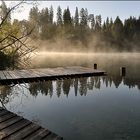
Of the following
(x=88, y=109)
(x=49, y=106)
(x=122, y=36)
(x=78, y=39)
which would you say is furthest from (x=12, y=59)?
(x=122, y=36)

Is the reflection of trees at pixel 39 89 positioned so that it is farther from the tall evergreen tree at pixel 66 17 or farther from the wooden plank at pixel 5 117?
the tall evergreen tree at pixel 66 17

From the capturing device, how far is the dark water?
11062mm

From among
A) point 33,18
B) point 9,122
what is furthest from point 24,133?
point 33,18

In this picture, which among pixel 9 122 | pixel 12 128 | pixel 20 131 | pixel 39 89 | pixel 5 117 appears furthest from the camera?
pixel 39 89

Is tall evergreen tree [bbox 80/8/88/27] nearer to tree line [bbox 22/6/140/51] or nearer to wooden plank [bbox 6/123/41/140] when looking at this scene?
tree line [bbox 22/6/140/51]

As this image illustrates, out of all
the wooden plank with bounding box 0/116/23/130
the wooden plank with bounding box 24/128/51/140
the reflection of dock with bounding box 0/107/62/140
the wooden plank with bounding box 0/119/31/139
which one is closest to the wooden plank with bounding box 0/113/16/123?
the reflection of dock with bounding box 0/107/62/140

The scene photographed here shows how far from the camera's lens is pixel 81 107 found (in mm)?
15008

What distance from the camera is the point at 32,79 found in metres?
19.2

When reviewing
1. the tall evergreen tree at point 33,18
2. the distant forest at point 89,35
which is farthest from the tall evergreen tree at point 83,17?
the tall evergreen tree at point 33,18

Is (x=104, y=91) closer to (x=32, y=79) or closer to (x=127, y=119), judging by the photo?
(x=32, y=79)

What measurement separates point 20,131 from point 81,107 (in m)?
6.87

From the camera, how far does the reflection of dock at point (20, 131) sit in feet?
26.7

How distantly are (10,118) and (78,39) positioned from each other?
92625mm

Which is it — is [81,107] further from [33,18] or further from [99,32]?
[99,32]
